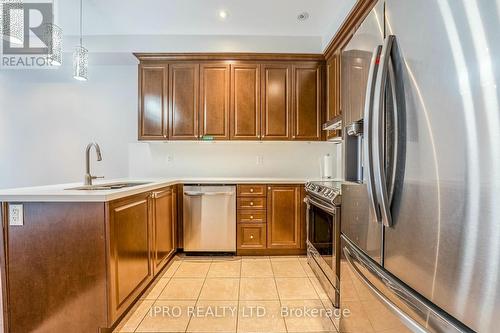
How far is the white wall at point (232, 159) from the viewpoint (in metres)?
3.61

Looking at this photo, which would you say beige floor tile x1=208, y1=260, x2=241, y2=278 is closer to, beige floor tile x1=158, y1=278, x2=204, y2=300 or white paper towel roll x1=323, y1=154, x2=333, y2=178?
beige floor tile x1=158, y1=278, x2=204, y2=300

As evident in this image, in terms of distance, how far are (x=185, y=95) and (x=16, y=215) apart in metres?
2.23

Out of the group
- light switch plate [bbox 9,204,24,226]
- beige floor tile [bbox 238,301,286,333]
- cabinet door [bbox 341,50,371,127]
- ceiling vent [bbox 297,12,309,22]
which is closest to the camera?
cabinet door [bbox 341,50,371,127]

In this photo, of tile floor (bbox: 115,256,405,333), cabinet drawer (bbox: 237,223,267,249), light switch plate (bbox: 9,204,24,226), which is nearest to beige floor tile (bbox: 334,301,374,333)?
tile floor (bbox: 115,256,405,333)

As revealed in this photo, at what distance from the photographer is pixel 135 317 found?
185cm

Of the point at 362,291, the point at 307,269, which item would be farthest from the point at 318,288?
the point at 362,291

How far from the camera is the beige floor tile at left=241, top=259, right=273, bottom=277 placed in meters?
2.56

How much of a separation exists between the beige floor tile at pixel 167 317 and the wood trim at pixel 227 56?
283cm

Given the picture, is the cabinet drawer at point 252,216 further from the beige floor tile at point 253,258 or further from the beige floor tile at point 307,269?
the beige floor tile at point 307,269

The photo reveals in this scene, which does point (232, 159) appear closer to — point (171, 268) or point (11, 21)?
point (171, 268)

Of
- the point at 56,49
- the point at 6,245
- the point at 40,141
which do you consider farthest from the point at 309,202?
the point at 40,141

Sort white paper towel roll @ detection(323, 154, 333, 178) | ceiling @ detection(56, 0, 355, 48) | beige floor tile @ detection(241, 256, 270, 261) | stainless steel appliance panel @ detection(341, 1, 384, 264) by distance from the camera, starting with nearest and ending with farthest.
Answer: stainless steel appliance panel @ detection(341, 1, 384, 264), ceiling @ detection(56, 0, 355, 48), beige floor tile @ detection(241, 256, 270, 261), white paper towel roll @ detection(323, 154, 333, 178)

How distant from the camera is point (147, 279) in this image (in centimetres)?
213

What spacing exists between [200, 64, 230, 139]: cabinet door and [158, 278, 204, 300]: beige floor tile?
1.75m
